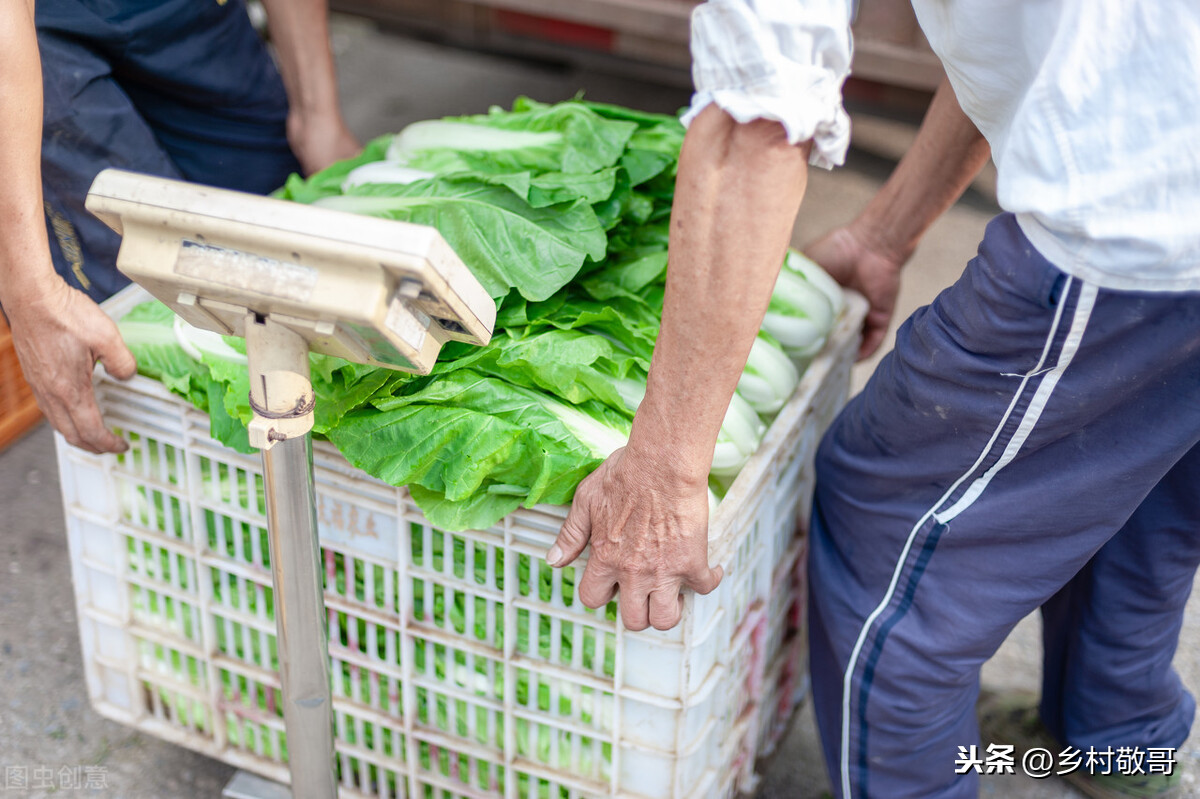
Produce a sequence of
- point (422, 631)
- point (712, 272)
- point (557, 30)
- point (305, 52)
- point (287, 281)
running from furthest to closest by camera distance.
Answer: point (557, 30) < point (305, 52) < point (422, 631) < point (712, 272) < point (287, 281)

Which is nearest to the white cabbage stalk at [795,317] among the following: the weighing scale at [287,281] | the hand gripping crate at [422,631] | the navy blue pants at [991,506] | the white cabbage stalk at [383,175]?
the hand gripping crate at [422,631]

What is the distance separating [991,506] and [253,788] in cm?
131

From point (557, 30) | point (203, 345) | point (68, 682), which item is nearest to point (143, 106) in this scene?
→ point (203, 345)

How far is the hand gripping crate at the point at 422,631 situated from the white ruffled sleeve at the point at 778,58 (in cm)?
54

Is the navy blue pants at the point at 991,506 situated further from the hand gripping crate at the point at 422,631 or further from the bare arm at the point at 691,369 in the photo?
the bare arm at the point at 691,369

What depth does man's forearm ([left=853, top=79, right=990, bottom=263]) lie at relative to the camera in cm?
172

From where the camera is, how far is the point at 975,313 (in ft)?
4.10

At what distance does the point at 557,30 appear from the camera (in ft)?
14.4

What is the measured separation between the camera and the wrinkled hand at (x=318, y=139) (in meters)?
2.33

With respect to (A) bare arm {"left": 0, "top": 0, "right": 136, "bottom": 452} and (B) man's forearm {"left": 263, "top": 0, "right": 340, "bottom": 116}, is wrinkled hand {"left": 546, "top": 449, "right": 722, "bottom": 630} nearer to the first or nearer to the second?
(A) bare arm {"left": 0, "top": 0, "right": 136, "bottom": 452}

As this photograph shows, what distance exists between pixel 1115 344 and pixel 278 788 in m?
1.50

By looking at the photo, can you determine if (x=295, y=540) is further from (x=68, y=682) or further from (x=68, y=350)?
(x=68, y=682)

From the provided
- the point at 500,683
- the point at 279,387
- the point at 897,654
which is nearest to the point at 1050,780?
the point at 897,654

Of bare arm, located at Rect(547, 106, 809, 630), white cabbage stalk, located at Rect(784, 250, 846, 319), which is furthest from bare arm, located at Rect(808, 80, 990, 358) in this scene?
bare arm, located at Rect(547, 106, 809, 630)
